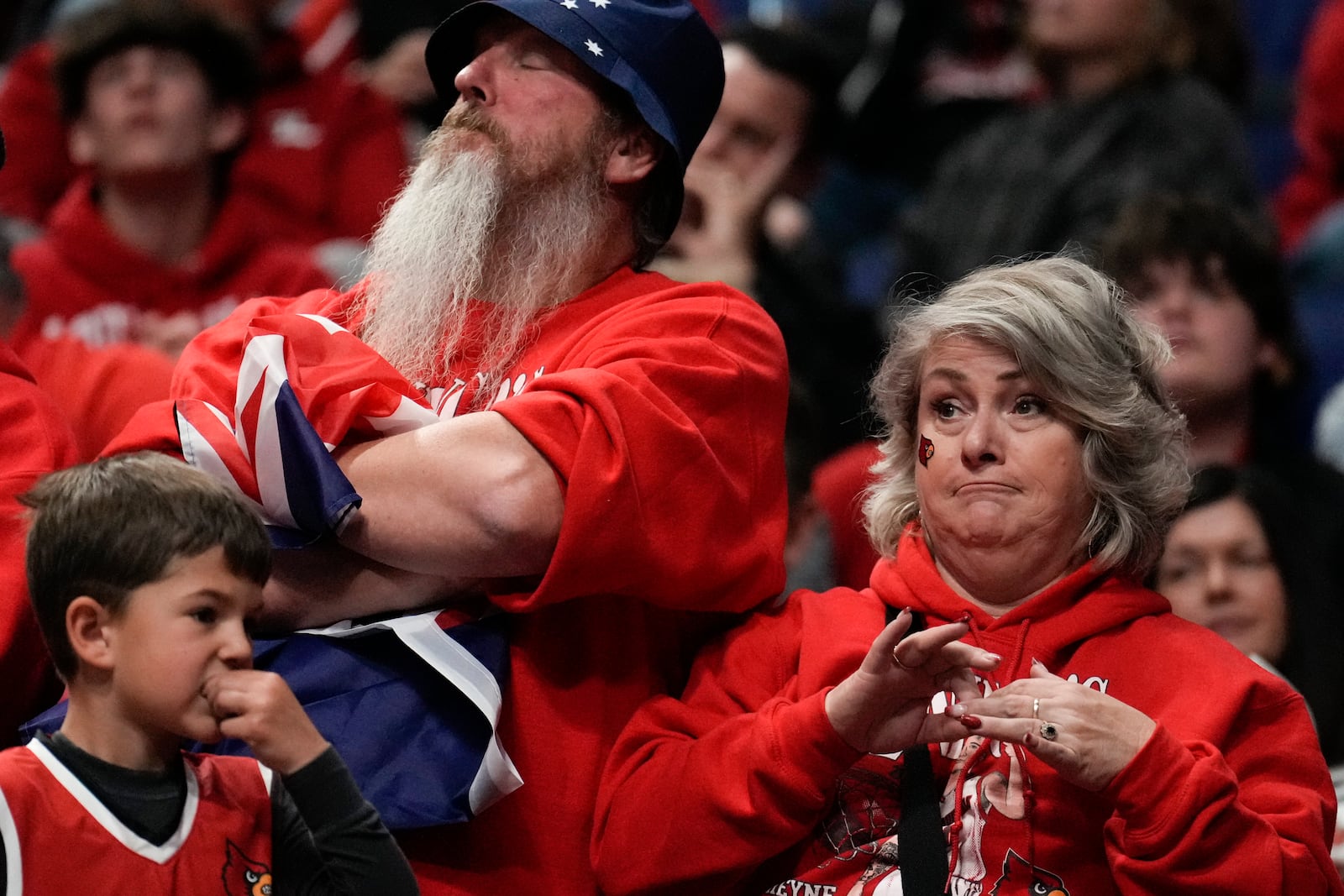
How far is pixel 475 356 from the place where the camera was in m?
2.86

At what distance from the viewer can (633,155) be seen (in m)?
2.95

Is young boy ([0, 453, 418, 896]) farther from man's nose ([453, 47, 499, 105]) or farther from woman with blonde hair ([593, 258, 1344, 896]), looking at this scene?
man's nose ([453, 47, 499, 105])

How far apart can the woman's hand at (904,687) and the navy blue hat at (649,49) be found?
940 millimetres

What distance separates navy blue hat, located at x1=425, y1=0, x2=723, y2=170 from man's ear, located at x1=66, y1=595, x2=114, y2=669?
3.81 feet

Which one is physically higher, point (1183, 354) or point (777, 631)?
point (777, 631)

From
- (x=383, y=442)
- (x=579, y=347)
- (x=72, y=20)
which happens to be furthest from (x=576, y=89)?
(x=72, y=20)

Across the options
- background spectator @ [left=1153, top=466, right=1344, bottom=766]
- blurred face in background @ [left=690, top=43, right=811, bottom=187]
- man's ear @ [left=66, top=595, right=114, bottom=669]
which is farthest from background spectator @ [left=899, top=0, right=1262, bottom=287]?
man's ear @ [left=66, top=595, right=114, bottom=669]

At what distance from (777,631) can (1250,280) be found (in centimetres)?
198

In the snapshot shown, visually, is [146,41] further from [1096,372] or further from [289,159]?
[1096,372]

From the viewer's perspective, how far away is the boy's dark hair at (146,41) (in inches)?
188

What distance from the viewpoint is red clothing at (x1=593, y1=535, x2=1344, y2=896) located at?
2252 mm

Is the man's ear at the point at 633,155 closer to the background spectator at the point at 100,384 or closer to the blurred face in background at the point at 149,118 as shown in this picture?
the background spectator at the point at 100,384

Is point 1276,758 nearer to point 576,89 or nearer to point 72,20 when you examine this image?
point 576,89

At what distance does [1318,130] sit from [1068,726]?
442cm
